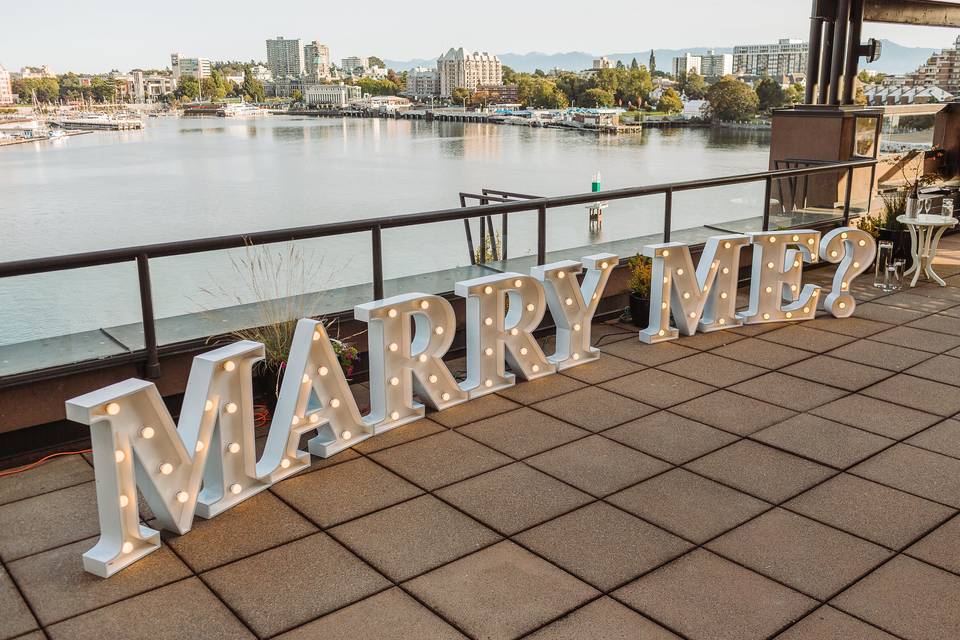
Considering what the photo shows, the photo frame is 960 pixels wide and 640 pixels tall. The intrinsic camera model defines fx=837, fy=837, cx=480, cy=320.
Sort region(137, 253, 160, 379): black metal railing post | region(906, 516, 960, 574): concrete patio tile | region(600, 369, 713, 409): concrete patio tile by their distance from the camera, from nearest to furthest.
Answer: region(906, 516, 960, 574): concrete patio tile < region(137, 253, 160, 379): black metal railing post < region(600, 369, 713, 409): concrete patio tile

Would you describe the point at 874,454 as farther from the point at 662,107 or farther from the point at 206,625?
the point at 662,107

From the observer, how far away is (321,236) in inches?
199

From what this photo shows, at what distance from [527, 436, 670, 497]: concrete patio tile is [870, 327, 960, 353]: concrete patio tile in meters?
2.89

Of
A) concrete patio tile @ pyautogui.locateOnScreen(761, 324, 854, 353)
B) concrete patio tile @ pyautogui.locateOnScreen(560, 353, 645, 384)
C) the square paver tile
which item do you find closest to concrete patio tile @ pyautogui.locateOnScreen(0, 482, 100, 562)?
concrete patio tile @ pyautogui.locateOnScreen(560, 353, 645, 384)

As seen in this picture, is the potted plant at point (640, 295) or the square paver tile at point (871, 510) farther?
the potted plant at point (640, 295)

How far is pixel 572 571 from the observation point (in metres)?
3.07

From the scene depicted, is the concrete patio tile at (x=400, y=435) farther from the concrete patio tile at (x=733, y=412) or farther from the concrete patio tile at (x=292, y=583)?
the concrete patio tile at (x=733, y=412)

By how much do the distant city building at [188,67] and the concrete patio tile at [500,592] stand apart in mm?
89992

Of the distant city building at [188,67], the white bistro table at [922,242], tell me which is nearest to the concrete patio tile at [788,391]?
the white bistro table at [922,242]

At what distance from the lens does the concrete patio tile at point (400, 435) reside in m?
4.24

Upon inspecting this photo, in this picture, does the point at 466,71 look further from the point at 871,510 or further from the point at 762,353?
the point at 871,510

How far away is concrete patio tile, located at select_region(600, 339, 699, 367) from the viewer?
5.62m

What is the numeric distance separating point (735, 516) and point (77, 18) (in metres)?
85.7

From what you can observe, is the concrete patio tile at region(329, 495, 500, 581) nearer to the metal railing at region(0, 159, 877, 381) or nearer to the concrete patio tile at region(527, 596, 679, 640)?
the concrete patio tile at region(527, 596, 679, 640)
